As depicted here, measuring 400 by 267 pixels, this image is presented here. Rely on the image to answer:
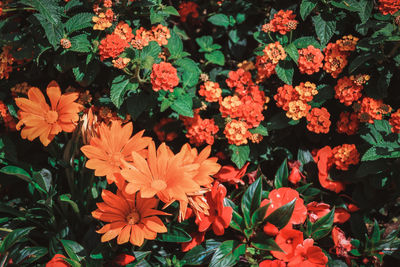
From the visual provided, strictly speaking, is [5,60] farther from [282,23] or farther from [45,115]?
[282,23]

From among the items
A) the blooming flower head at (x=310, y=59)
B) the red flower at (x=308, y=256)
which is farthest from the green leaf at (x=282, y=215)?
the blooming flower head at (x=310, y=59)

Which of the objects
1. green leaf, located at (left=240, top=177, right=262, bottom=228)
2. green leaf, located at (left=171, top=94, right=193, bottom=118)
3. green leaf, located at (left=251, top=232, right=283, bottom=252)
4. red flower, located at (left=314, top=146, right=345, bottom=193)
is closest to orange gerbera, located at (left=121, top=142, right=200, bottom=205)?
green leaf, located at (left=171, top=94, right=193, bottom=118)

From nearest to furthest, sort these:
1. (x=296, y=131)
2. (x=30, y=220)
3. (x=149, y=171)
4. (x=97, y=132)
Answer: (x=149, y=171) < (x=97, y=132) < (x=30, y=220) < (x=296, y=131)

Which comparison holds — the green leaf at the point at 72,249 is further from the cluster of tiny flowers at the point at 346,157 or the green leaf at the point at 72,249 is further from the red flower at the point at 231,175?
the cluster of tiny flowers at the point at 346,157

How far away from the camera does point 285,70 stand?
203 cm

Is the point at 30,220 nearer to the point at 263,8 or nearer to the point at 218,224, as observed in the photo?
the point at 218,224

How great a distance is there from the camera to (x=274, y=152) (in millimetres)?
2410

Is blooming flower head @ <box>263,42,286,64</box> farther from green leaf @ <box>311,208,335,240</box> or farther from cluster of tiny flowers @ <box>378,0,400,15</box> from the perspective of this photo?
green leaf @ <box>311,208,335,240</box>

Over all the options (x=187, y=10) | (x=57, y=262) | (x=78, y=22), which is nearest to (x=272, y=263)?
(x=57, y=262)

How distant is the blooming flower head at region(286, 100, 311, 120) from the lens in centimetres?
198

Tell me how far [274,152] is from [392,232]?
86 cm

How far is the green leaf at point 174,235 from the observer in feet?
5.86

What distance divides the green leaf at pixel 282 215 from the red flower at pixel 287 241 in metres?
0.04

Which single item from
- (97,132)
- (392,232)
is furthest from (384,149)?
(97,132)
